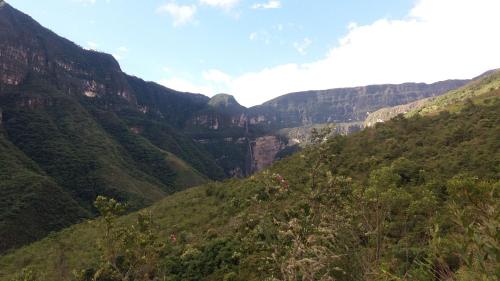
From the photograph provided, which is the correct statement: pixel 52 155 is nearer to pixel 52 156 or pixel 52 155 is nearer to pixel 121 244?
pixel 52 156

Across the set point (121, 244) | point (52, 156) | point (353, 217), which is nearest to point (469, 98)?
point (353, 217)

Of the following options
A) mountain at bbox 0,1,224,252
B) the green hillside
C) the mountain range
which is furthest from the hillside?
mountain at bbox 0,1,224,252

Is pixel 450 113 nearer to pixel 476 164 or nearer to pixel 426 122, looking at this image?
pixel 426 122

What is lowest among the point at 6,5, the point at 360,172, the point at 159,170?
the point at 159,170

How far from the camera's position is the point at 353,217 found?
13.1 m

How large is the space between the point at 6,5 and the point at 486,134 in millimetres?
209760

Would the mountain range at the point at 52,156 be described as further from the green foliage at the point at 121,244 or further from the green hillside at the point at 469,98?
the green foliage at the point at 121,244

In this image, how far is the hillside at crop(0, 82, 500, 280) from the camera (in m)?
7.98

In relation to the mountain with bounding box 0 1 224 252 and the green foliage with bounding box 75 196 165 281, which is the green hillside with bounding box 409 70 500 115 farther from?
the mountain with bounding box 0 1 224 252

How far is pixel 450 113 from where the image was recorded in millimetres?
47188

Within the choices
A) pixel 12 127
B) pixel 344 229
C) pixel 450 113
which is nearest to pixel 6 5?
pixel 12 127

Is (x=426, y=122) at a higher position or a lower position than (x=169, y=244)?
higher

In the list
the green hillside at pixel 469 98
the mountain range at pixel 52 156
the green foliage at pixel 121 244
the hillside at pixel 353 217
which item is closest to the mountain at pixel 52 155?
the mountain range at pixel 52 156

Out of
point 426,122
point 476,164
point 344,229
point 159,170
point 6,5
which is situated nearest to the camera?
point 344,229
